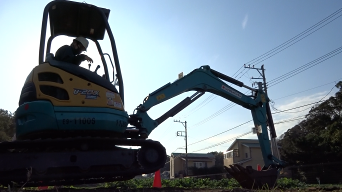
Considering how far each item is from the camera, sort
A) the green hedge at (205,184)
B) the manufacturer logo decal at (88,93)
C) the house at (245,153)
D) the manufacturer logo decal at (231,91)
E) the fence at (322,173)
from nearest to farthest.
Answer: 1. the manufacturer logo decal at (88,93)
2. the manufacturer logo decal at (231,91)
3. the green hedge at (205,184)
4. the fence at (322,173)
5. the house at (245,153)

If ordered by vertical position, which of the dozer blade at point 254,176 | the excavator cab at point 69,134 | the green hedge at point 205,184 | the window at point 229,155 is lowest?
the green hedge at point 205,184

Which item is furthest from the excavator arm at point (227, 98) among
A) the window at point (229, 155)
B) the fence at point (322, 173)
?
the window at point (229, 155)

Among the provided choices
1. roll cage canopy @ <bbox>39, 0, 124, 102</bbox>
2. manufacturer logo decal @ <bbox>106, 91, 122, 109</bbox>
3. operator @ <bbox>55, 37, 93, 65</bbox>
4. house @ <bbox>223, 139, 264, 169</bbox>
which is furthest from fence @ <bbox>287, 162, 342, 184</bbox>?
house @ <bbox>223, 139, 264, 169</bbox>

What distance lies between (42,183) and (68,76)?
196 cm

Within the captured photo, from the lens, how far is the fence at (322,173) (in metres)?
22.8

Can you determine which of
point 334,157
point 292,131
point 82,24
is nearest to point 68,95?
point 82,24

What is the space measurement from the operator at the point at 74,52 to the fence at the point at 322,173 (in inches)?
700

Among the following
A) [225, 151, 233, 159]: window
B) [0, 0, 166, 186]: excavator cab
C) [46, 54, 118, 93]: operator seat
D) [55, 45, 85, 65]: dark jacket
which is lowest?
[0, 0, 166, 186]: excavator cab

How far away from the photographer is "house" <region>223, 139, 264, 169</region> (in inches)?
2144

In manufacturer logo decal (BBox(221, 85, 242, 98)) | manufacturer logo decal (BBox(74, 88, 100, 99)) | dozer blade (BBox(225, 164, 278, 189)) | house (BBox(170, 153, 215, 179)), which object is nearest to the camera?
manufacturer logo decal (BBox(74, 88, 100, 99))

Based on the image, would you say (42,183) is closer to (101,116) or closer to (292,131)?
(101,116)

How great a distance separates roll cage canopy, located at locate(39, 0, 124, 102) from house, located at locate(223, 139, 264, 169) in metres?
48.0

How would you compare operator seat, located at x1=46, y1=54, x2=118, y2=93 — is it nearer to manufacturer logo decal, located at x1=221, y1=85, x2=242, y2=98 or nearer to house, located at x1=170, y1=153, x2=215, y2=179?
manufacturer logo decal, located at x1=221, y1=85, x2=242, y2=98

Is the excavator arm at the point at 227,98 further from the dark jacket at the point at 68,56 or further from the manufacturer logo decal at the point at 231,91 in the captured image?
the dark jacket at the point at 68,56
